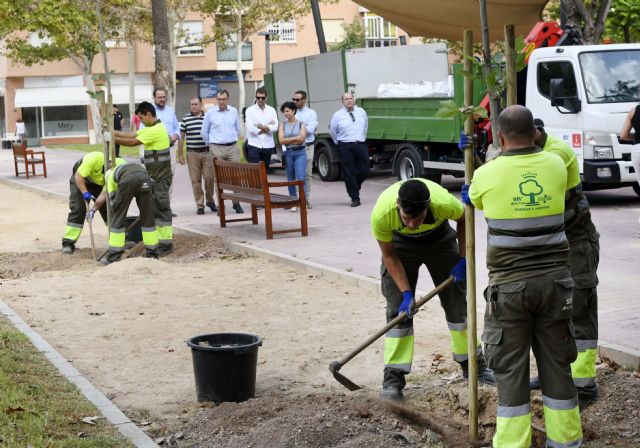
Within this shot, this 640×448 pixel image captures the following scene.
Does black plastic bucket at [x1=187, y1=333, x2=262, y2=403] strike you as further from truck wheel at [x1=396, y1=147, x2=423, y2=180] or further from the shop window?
the shop window

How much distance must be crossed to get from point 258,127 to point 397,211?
11213 mm

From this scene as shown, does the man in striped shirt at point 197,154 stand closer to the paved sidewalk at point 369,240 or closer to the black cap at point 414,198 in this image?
the paved sidewalk at point 369,240

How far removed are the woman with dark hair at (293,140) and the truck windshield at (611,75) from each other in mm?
4408

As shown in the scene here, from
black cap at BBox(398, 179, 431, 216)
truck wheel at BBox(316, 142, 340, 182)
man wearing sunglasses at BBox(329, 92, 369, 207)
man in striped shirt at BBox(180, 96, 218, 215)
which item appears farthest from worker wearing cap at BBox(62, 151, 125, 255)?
truck wheel at BBox(316, 142, 340, 182)

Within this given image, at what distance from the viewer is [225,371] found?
6.68 meters

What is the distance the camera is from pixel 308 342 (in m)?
8.42

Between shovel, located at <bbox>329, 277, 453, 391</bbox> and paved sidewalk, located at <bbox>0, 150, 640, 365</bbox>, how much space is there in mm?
1504

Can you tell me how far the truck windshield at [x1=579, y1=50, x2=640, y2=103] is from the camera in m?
15.8

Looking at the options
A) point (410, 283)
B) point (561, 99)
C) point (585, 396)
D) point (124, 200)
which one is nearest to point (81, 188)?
point (124, 200)

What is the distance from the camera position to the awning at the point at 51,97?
5812cm

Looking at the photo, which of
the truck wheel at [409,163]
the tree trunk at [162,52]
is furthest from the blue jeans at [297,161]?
the truck wheel at [409,163]

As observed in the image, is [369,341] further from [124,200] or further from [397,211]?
Answer: [124,200]

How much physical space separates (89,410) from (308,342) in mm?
2416

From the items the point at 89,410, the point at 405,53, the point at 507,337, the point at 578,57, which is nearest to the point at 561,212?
the point at 507,337
